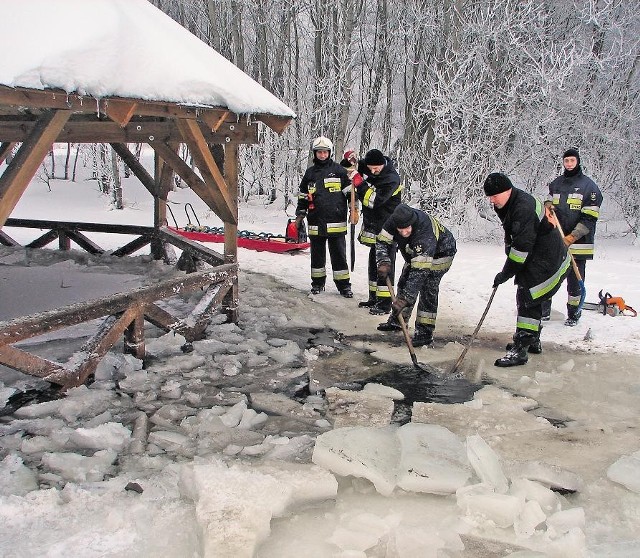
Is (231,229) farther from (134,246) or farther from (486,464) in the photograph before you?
(486,464)

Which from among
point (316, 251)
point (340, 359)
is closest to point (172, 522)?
point (340, 359)

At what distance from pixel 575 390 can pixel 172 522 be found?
342 cm

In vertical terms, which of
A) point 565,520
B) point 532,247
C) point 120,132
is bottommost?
point 565,520

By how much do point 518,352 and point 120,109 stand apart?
397 cm

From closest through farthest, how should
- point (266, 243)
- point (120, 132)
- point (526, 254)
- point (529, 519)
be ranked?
point (529, 519) → point (526, 254) → point (120, 132) → point (266, 243)

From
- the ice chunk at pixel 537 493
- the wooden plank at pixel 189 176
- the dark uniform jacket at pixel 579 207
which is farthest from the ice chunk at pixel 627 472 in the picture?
the wooden plank at pixel 189 176

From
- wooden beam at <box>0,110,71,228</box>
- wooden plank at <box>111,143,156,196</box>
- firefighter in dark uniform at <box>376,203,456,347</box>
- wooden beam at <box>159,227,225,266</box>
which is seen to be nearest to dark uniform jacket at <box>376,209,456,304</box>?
firefighter in dark uniform at <box>376,203,456,347</box>

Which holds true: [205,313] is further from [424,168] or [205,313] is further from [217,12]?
[217,12]

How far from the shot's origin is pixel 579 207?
241 inches

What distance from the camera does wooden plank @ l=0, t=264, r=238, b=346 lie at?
369cm

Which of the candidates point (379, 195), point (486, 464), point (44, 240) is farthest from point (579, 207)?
point (44, 240)

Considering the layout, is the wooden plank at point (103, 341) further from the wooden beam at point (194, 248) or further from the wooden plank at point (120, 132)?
the wooden plank at point (120, 132)

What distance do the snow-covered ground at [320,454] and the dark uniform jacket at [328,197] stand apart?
150cm

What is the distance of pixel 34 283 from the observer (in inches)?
280
